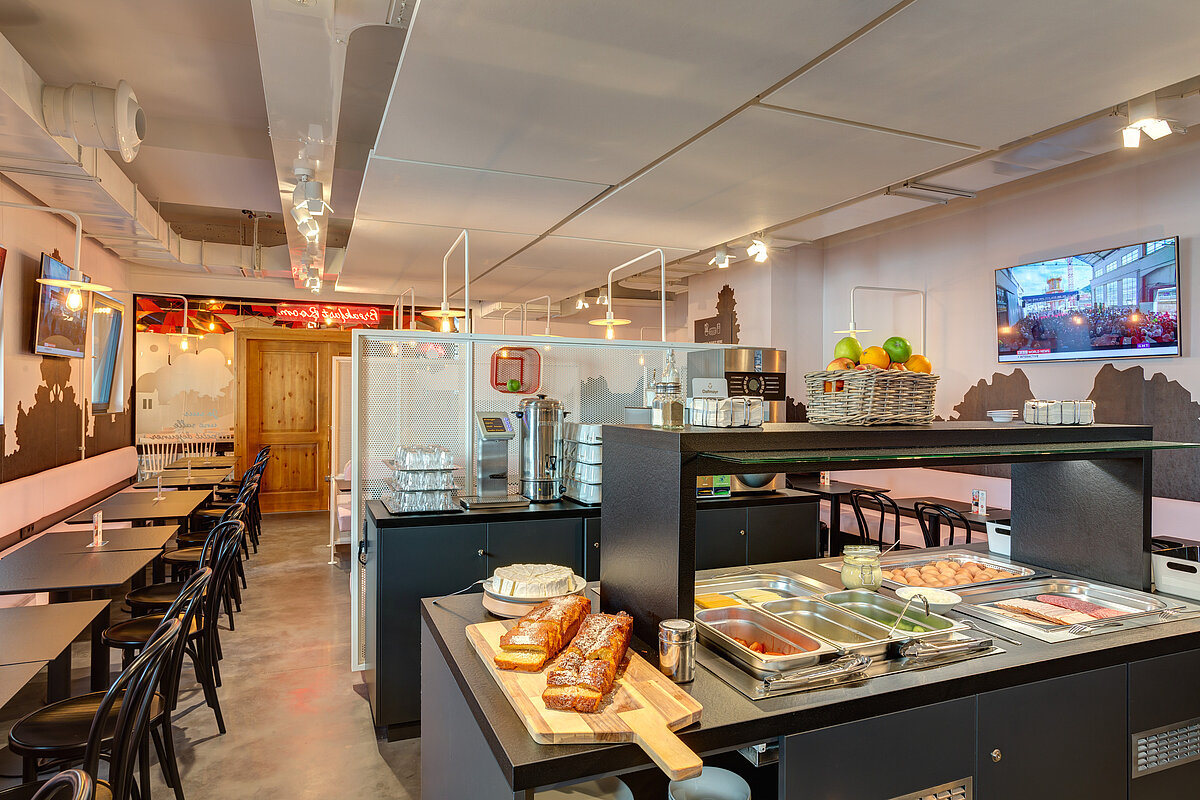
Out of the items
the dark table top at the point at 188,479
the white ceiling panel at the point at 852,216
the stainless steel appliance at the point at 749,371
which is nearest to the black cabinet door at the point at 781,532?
the stainless steel appliance at the point at 749,371

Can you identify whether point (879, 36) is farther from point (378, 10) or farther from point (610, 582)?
point (610, 582)

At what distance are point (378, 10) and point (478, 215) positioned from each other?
1984mm

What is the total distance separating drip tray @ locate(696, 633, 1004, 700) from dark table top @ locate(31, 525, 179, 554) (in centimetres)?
338

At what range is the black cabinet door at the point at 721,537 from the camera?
3.64 metres

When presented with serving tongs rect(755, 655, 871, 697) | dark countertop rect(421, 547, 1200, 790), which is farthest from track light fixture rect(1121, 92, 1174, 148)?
serving tongs rect(755, 655, 871, 697)

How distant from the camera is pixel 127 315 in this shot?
7.80 m

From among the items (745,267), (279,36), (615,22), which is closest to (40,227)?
(279,36)

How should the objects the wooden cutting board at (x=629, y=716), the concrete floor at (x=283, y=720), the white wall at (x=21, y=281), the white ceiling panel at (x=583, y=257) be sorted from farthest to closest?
the white ceiling panel at (x=583, y=257)
the white wall at (x=21, y=281)
the concrete floor at (x=283, y=720)
the wooden cutting board at (x=629, y=716)

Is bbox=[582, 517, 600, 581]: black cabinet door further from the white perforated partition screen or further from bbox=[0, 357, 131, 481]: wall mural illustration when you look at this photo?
bbox=[0, 357, 131, 481]: wall mural illustration

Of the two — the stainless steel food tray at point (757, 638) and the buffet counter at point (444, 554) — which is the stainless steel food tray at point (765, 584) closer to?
the stainless steel food tray at point (757, 638)

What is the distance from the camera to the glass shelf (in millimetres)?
1579

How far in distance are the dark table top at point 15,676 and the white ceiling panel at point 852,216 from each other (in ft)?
16.8

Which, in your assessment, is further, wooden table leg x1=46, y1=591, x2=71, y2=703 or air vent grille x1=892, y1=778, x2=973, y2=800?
wooden table leg x1=46, y1=591, x2=71, y2=703

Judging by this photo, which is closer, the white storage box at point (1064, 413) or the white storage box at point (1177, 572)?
the white storage box at point (1177, 572)
